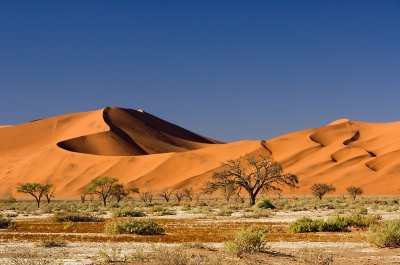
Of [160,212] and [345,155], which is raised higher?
[345,155]

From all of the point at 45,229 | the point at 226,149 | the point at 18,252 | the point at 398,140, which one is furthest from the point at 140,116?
the point at 18,252

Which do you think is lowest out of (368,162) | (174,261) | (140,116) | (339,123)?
(174,261)

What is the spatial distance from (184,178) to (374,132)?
3934cm

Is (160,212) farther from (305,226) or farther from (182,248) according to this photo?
(182,248)

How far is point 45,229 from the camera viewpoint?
89.6ft

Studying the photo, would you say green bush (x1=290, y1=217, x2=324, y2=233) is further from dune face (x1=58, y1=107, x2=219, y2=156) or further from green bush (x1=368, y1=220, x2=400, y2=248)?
dune face (x1=58, y1=107, x2=219, y2=156)

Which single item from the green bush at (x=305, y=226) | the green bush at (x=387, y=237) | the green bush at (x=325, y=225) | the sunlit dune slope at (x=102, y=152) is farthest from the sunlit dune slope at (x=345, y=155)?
the green bush at (x=387, y=237)

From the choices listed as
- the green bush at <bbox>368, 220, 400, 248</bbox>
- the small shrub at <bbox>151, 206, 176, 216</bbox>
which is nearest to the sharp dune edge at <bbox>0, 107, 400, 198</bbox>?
the small shrub at <bbox>151, 206, 176, 216</bbox>

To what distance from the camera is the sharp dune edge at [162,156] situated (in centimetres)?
10025

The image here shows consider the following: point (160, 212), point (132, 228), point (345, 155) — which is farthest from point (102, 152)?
point (132, 228)

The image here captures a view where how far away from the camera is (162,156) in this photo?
118 metres

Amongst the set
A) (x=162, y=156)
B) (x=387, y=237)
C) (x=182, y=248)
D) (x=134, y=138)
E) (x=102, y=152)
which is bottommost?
(x=387, y=237)

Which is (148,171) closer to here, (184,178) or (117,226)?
(184,178)

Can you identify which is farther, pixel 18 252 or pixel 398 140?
pixel 398 140
